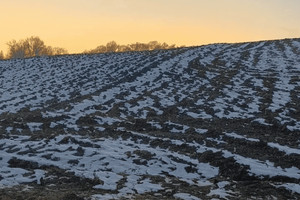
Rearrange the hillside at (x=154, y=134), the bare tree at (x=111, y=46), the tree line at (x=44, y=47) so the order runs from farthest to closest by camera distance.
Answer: the bare tree at (x=111, y=46), the tree line at (x=44, y=47), the hillside at (x=154, y=134)

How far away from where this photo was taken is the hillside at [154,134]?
335 inches

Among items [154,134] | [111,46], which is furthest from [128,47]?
[154,134]

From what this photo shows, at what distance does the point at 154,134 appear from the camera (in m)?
13.3

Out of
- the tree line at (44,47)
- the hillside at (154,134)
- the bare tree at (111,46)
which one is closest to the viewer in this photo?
the hillside at (154,134)

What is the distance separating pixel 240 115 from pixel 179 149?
206 inches

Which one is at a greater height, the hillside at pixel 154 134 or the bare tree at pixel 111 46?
the bare tree at pixel 111 46

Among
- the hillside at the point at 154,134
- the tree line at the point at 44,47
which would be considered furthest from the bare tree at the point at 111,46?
the hillside at the point at 154,134

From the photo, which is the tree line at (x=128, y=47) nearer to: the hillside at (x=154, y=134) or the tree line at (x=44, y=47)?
the tree line at (x=44, y=47)

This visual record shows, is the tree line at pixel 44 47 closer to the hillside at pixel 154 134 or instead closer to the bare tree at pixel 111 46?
the bare tree at pixel 111 46

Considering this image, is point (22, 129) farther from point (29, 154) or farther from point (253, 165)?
point (253, 165)

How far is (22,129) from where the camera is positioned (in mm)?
13875

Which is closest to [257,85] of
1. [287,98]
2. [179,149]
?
[287,98]

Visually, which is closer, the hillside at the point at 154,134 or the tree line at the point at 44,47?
the hillside at the point at 154,134

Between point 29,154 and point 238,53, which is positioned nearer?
point 29,154
